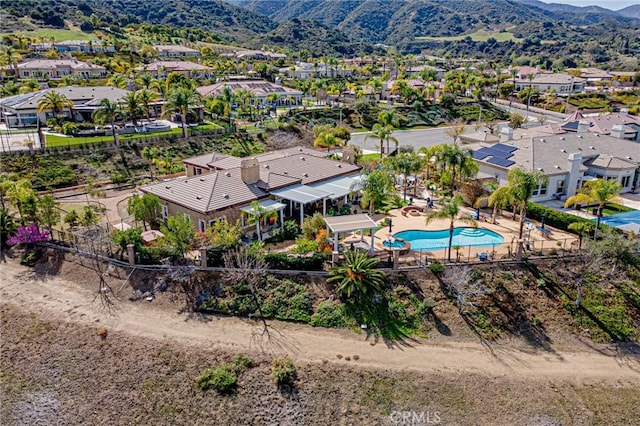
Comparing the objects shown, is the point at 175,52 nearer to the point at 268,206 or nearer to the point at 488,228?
the point at 268,206

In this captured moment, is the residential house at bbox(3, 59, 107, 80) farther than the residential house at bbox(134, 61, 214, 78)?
No

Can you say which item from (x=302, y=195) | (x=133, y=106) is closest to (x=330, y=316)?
(x=302, y=195)

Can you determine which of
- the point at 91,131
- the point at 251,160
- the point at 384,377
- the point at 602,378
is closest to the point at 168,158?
the point at 91,131

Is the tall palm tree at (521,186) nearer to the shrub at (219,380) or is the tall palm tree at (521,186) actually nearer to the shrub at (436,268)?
A: the shrub at (436,268)

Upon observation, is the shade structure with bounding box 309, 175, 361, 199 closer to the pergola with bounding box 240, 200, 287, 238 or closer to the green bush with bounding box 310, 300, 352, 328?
the pergola with bounding box 240, 200, 287, 238

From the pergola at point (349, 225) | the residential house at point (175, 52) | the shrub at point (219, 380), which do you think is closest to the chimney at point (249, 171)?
the pergola at point (349, 225)

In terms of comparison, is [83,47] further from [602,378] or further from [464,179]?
[602,378]

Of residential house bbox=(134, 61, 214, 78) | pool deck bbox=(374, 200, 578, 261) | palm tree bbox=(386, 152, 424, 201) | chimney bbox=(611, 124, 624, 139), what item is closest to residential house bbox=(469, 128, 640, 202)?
pool deck bbox=(374, 200, 578, 261)
